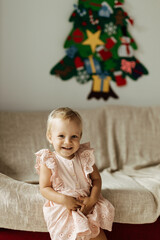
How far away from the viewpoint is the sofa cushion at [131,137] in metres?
2.43

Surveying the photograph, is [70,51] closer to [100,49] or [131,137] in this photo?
[100,49]

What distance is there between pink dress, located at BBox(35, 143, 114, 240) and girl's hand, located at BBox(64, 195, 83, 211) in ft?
0.08

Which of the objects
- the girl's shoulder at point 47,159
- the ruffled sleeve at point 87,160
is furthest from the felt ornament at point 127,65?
the girl's shoulder at point 47,159

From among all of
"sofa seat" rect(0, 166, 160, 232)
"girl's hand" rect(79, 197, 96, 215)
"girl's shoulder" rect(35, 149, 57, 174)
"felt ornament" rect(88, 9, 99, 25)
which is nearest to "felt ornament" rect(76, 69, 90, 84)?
"felt ornament" rect(88, 9, 99, 25)

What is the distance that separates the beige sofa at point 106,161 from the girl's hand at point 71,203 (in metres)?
0.19

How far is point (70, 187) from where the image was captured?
1.60 m

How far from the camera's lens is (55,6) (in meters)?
2.58

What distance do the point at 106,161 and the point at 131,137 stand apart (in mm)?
291

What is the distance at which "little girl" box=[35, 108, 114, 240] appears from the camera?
59.4 inches

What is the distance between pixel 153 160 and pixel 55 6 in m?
1.51

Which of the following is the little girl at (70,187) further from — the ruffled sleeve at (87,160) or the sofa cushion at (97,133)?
the sofa cushion at (97,133)

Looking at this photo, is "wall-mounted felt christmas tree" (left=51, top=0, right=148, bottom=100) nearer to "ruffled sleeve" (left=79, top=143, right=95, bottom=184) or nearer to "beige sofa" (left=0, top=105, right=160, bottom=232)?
"beige sofa" (left=0, top=105, right=160, bottom=232)

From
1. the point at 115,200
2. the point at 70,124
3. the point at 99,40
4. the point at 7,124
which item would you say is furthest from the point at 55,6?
the point at 115,200

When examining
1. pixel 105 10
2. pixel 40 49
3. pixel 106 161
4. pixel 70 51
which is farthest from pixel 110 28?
pixel 106 161
